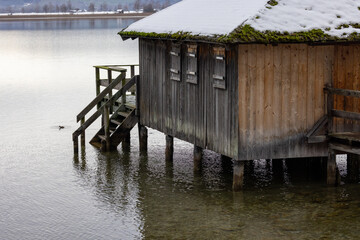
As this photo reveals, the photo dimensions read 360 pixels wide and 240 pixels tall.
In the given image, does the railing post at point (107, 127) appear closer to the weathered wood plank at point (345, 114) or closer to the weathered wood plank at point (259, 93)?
the weathered wood plank at point (259, 93)

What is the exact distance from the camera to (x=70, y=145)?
2384 cm

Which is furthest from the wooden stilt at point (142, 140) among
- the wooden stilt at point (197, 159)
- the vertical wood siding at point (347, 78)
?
the vertical wood siding at point (347, 78)

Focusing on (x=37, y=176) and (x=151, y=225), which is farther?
(x=37, y=176)

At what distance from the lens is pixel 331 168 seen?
1706 cm

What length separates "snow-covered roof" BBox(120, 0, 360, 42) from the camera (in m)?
15.7

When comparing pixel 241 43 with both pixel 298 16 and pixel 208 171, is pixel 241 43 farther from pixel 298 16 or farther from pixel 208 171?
pixel 208 171

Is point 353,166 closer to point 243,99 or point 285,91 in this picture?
point 285,91

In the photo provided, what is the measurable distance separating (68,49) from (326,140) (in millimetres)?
65388

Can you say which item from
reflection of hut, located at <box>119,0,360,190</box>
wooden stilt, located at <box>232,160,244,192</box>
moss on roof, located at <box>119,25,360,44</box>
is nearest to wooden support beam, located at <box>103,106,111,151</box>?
reflection of hut, located at <box>119,0,360,190</box>

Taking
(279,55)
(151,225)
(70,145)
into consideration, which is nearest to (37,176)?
(70,145)

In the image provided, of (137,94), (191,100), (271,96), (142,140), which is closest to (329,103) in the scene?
(271,96)

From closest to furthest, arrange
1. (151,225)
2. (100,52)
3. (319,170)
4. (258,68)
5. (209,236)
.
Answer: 1. (209,236)
2. (151,225)
3. (258,68)
4. (319,170)
5. (100,52)

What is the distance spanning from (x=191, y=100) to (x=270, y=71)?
272cm

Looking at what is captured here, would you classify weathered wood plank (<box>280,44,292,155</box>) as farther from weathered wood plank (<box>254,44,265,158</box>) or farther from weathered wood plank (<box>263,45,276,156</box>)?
weathered wood plank (<box>254,44,265,158</box>)
